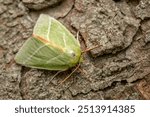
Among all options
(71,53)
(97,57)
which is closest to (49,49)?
(71,53)

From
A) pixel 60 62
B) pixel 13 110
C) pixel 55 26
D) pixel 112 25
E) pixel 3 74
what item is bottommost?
pixel 13 110

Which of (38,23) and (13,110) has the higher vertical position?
(38,23)

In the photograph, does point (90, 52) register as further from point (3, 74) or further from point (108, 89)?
point (3, 74)

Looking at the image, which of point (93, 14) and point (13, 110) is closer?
point (93, 14)

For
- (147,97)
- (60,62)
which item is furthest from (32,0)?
(147,97)

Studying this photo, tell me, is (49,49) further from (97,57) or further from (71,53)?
(97,57)
